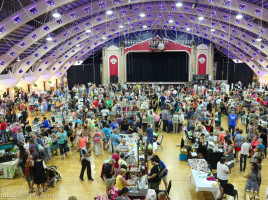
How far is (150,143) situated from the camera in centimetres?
888

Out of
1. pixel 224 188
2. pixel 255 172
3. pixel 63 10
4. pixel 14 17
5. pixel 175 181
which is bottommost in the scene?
pixel 175 181

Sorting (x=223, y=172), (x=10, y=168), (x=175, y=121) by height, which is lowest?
(x=10, y=168)

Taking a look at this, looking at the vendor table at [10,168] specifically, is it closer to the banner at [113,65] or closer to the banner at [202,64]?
the banner at [113,65]

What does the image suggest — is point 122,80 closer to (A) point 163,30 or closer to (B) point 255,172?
(A) point 163,30

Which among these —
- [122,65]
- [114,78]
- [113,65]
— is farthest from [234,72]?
[113,65]

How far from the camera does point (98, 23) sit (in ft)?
65.0

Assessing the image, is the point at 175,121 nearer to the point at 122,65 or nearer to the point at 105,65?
the point at 122,65

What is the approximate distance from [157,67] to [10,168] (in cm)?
2499

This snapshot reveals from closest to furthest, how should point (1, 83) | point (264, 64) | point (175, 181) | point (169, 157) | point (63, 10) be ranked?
point (175, 181), point (169, 157), point (63, 10), point (1, 83), point (264, 64)

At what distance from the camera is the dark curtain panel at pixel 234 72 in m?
29.8

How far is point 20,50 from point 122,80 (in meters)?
13.6

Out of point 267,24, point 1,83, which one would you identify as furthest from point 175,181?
point 1,83

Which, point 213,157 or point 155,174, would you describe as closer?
point 155,174

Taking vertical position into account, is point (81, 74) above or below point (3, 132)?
above
